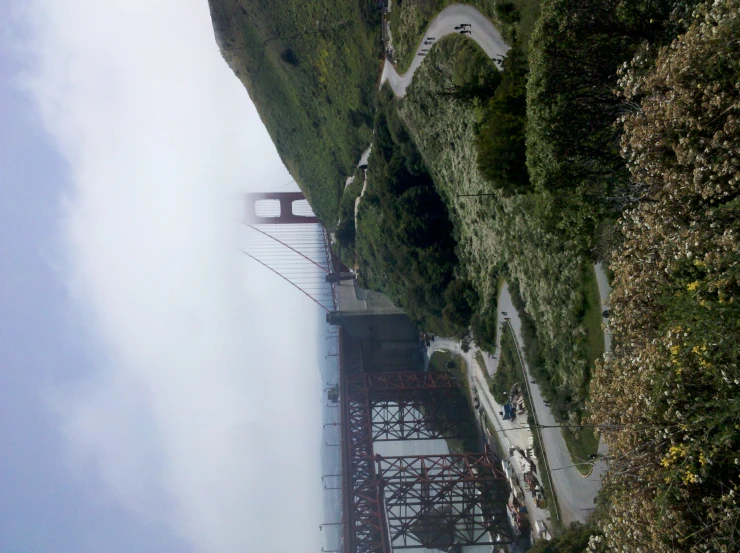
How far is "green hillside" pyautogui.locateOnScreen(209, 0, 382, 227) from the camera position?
5134cm

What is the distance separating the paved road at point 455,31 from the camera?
30234mm

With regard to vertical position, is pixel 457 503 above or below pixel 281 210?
below

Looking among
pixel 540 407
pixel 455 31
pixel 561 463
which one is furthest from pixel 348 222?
pixel 561 463

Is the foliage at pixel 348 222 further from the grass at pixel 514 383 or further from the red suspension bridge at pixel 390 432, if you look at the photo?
the grass at pixel 514 383

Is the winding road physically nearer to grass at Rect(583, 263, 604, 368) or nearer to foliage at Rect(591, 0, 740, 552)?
grass at Rect(583, 263, 604, 368)

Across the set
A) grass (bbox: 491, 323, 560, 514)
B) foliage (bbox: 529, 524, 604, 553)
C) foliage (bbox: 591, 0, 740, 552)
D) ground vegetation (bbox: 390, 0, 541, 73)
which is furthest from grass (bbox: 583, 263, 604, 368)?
ground vegetation (bbox: 390, 0, 541, 73)

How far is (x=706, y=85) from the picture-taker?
1286 centimetres

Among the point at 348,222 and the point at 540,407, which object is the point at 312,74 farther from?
the point at 540,407

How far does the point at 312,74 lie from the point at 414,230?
2441 cm

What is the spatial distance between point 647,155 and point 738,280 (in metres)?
4.26

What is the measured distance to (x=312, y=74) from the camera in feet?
195

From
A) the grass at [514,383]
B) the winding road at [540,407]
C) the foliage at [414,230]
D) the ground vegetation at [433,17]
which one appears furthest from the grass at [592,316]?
the foliage at [414,230]

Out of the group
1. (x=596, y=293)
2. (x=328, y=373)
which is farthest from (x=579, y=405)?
(x=328, y=373)

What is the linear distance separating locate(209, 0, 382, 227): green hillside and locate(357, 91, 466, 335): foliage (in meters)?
6.80
